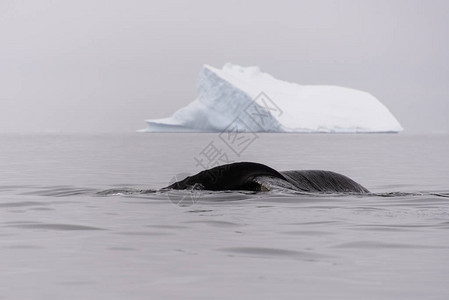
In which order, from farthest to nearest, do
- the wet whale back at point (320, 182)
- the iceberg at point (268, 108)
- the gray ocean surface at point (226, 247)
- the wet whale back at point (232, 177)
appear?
the iceberg at point (268, 108), the wet whale back at point (320, 182), the wet whale back at point (232, 177), the gray ocean surface at point (226, 247)

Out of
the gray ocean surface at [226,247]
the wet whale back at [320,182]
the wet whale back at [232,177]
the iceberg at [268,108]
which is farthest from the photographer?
the iceberg at [268,108]

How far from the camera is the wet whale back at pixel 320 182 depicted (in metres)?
11.5

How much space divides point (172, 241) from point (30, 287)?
2146mm

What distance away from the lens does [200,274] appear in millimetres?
4914

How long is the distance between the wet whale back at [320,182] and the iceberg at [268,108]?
81295 millimetres

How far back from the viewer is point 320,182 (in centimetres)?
1177

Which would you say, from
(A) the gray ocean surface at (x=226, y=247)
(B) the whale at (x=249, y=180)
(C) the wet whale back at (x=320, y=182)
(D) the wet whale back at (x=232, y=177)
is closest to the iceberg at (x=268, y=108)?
(C) the wet whale back at (x=320, y=182)

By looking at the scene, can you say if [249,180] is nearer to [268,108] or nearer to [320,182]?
[320,182]

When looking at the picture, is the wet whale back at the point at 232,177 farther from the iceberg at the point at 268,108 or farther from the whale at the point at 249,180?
the iceberg at the point at 268,108

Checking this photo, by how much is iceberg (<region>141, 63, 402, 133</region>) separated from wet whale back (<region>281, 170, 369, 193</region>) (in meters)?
81.3

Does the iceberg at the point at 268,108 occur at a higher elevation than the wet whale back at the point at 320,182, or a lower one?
higher

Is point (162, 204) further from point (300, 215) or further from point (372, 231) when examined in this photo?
point (372, 231)

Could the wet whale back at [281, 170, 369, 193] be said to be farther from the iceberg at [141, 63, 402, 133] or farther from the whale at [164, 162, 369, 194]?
the iceberg at [141, 63, 402, 133]

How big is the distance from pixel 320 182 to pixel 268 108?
3834 inches
